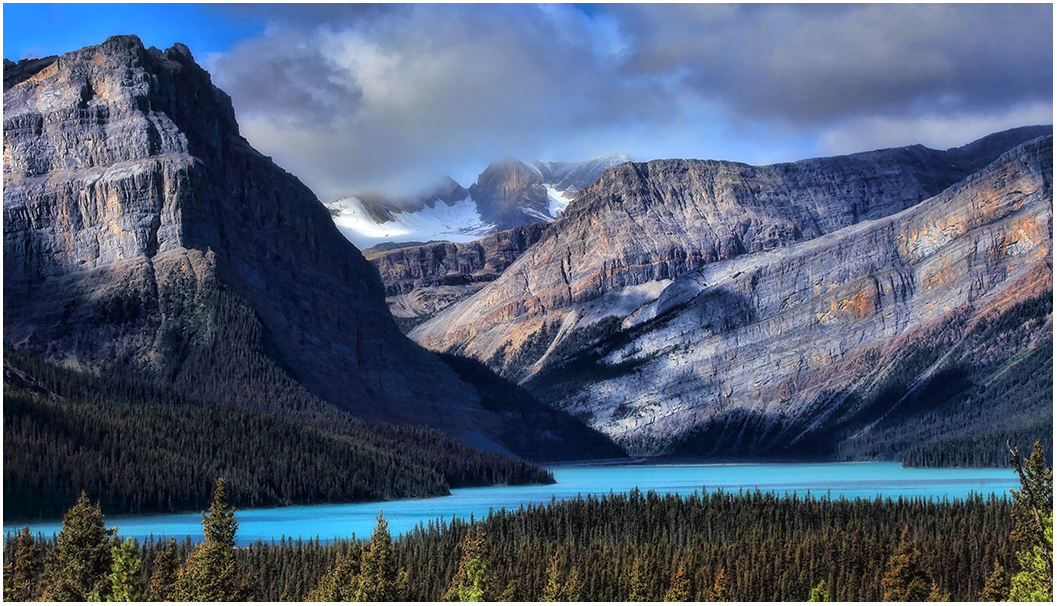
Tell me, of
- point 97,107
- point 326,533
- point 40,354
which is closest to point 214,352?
point 40,354

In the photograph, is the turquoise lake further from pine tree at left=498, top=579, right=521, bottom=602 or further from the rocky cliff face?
the rocky cliff face

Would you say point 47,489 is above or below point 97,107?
below

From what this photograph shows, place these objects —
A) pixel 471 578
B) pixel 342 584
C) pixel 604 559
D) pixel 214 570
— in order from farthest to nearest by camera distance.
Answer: pixel 604 559 → pixel 471 578 → pixel 342 584 → pixel 214 570

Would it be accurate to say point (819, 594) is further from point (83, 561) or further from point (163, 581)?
point (83, 561)

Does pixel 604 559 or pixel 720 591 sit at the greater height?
pixel 604 559

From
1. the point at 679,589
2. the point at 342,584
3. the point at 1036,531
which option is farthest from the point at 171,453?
the point at 1036,531

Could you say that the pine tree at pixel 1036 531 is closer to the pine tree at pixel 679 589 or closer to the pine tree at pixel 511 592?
the pine tree at pixel 679 589

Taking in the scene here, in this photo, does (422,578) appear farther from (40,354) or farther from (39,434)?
(40,354)
